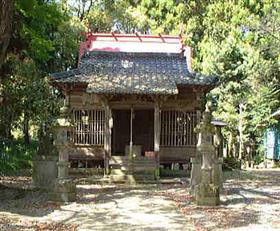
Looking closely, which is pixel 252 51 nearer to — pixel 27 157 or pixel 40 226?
pixel 27 157

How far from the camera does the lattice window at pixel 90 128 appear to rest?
2131cm

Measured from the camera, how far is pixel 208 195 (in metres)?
12.2

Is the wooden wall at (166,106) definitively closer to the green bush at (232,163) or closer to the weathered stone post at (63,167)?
the green bush at (232,163)

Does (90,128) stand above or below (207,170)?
above

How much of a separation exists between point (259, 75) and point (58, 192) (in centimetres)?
1999

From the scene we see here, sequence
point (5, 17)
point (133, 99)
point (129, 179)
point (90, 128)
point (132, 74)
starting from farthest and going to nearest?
point (90, 128), point (132, 74), point (133, 99), point (129, 179), point (5, 17)

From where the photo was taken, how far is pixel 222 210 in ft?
37.9

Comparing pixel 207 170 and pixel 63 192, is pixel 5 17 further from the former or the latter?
pixel 207 170

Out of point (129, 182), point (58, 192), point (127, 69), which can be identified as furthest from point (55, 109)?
point (58, 192)

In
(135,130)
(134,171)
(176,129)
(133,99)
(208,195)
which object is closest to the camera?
(208,195)

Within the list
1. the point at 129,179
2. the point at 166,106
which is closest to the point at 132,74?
the point at 166,106

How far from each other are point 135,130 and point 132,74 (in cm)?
385

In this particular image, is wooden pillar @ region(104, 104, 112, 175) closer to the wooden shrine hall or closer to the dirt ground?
the wooden shrine hall

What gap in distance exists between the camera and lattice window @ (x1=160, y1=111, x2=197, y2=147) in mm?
21531
